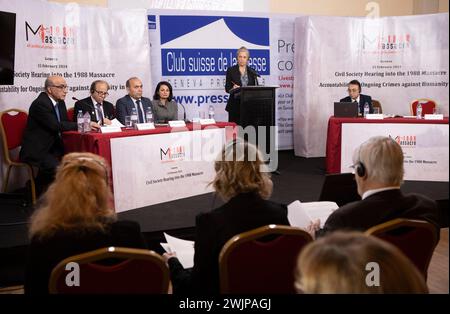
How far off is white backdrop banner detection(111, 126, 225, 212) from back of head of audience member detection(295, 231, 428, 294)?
3.03m

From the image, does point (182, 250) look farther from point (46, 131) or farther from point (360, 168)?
point (46, 131)

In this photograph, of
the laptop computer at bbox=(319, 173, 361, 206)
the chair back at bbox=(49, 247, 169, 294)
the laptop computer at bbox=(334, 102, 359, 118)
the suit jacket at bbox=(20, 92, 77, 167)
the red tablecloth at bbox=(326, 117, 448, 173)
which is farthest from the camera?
the laptop computer at bbox=(334, 102, 359, 118)

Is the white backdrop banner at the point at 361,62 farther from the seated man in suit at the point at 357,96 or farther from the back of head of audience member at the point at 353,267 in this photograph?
the back of head of audience member at the point at 353,267

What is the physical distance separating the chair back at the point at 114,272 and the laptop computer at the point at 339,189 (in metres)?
1.12

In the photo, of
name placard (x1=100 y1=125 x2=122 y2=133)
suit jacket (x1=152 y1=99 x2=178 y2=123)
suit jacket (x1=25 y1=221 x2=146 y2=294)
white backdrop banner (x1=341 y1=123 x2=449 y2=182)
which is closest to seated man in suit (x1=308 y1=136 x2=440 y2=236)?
suit jacket (x1=25 y1=221 x2=146 y2=294)

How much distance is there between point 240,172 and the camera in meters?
1.82

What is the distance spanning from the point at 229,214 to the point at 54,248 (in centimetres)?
59

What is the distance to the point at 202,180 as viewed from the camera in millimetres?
4609

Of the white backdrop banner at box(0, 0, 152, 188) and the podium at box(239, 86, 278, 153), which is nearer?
the white backdrop banner at box(0, 0, 152, 188)

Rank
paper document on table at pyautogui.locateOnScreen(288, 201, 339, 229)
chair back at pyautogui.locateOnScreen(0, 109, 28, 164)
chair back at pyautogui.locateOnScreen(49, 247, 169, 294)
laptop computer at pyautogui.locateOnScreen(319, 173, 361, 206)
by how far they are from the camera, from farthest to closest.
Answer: chair back at pyautogui.locateOnScreen(0, 109, 28, 164)
laptop computer at pyautogui.locateOnScreen(319, 173, 361, 206)
paper document on table at pyautogui.locateOnScreen(288, 201, 339, 229)
chair back at pyautogui.locateOnScreen(49, 247, 169, 294)

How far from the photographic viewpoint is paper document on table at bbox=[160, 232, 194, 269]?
1937 mm

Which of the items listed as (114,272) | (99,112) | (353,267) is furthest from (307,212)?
(99,112)

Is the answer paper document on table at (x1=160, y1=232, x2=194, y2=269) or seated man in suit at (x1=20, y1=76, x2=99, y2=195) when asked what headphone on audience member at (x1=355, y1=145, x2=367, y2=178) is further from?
seated man in suit at (x1=20, y1=76, x2=99, y2=195)
